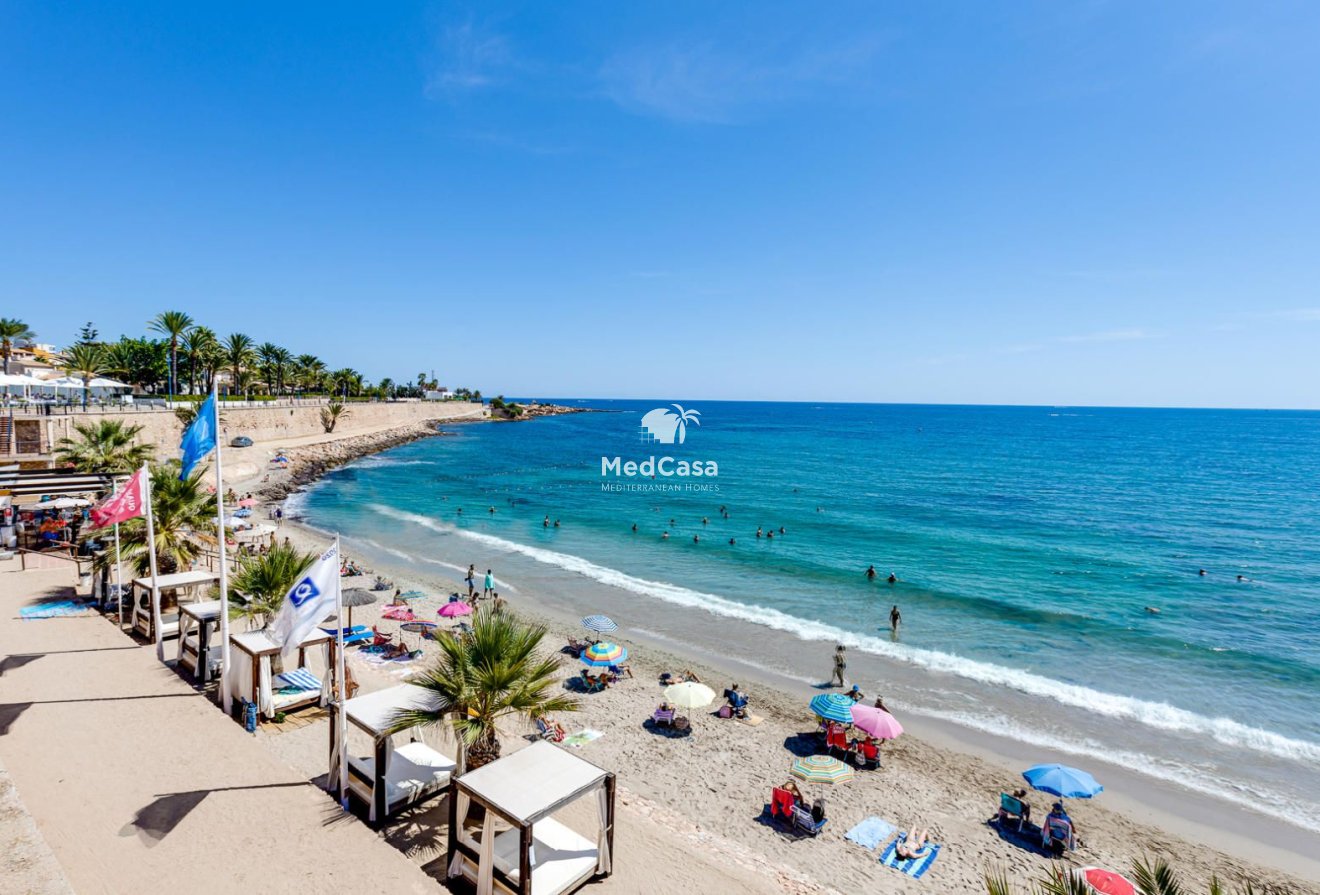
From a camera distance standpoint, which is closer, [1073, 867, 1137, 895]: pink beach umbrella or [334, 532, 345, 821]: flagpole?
[334, 532, 345, 821]: flagpole

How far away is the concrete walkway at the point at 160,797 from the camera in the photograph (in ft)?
26.6

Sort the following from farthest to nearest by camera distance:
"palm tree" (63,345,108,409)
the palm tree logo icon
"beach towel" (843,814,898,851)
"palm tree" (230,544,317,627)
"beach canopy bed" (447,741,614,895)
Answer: the palm tree logo icon < "palm tree" (63,345,108,409) < "palm tree" (230,544,317,627) < "beach towel" (843,814,898,851) < "beach canopy bed" (447,741,614,895)

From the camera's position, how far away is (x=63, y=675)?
13.7m

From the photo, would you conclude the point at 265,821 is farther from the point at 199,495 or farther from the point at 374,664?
the point at 199,495

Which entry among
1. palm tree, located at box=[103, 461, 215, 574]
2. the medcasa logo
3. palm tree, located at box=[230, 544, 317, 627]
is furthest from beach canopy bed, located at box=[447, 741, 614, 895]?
the medcasa logo

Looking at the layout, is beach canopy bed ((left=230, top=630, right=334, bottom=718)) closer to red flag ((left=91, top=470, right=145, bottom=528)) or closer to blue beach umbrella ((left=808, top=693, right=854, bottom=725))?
red flag ((left=91, top=470, right=145, bottom=528))

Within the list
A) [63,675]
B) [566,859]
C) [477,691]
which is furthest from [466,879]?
[63,675]

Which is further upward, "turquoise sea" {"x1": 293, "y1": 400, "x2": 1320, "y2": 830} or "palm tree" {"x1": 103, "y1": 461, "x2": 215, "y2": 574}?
"palm tree" {"x1": 103, "y1": 461, "x2": 215, "y2": 574}

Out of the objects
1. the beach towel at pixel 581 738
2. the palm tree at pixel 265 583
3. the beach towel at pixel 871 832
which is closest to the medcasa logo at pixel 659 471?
the beach towel at pixel 581 738

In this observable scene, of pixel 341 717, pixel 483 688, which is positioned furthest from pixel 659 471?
pixel 483 688

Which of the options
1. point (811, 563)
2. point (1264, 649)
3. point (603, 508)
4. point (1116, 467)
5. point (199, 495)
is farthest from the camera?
point (1116, 467)

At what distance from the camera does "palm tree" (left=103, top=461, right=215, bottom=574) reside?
56.3 ft

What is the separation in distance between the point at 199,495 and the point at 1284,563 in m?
54.2

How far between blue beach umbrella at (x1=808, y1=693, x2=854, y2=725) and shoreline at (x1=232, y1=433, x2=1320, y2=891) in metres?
1.51
